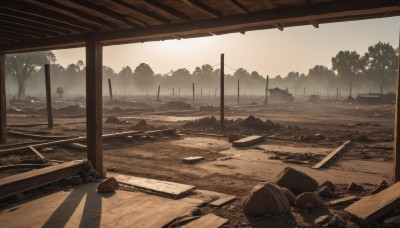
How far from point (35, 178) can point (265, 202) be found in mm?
4320

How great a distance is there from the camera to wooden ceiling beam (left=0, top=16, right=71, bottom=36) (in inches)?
229

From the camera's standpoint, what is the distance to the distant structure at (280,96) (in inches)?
2447

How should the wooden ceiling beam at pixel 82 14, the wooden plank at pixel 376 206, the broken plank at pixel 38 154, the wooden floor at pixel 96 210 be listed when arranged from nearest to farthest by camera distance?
1. the wooden plank at pixel 376 206
2. the wooden floor at pixel 96 210
3. the wooden ceiling beam at pixel 82 14
4. the broken plank at pixel 38 154

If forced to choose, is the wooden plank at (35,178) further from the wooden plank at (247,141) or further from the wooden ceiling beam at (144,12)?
Result: the wooden plank at (247,141)

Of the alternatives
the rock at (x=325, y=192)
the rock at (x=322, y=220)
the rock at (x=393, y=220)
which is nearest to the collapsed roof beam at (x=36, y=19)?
the rock at (x=322, y=220)

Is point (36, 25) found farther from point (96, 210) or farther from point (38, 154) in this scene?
point (38, 154)

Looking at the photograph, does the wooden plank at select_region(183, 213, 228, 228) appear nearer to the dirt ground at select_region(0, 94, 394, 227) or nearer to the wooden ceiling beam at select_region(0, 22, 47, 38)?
the dirt ground at select_region(0, 94, 394, 227)

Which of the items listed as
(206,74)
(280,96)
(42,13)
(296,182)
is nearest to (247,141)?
(296,182)

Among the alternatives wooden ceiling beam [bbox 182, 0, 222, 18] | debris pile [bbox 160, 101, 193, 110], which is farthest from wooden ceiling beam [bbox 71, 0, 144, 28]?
debris pile [bbox 160, 101, 193, 110]

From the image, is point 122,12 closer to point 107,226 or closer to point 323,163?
point 107,226

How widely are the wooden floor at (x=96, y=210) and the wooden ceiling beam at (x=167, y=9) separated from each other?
10.6ft

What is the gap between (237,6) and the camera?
15.3 feet

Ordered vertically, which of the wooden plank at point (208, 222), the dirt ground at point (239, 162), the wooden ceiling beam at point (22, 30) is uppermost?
the wooden ceiling beam at point (22, 30)

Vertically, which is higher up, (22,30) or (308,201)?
(22,30)
